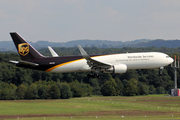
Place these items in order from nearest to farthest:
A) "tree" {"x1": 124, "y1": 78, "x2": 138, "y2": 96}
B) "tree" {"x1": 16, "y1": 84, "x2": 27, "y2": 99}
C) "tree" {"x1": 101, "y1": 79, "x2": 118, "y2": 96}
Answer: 1. "tree" {"x1": 16, "y1": 84, "x2": 27, "y2": 99}
2. "tree" {"x1": 124, "y1": 78, "x2": 138, "y2": 96}
3. "tree" {"x1": 101, "y1": 79, "x2": 118, "y2": 96}

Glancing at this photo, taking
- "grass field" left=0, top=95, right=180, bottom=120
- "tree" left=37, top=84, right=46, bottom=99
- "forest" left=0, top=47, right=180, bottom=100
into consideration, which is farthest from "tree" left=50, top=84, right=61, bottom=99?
"grass field" left=0, top=95, right=180, bottom=120

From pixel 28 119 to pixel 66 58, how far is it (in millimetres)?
27918

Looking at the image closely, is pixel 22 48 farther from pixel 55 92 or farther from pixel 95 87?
pixel 95 87

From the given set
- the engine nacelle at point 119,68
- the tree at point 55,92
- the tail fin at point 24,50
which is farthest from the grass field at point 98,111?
the tree at point 55,92

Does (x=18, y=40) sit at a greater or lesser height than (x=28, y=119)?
greater

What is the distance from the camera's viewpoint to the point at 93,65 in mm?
68375

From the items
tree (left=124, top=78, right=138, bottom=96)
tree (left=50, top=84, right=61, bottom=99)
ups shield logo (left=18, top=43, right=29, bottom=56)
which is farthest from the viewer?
tree (left=124, top=78, right=138, bottom=96)

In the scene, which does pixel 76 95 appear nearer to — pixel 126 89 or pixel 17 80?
pixel 126 89

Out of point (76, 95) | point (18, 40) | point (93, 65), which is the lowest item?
point (76, 95)

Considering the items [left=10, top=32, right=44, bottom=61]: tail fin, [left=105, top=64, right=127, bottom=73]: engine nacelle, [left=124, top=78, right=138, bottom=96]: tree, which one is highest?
[left=10, top=32, right=44, bottom=61]: tail fin

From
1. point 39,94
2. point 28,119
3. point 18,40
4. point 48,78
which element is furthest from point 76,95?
point 18,40

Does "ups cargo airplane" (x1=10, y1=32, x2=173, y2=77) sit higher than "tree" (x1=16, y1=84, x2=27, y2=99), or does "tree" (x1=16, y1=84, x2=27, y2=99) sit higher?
"ups cargo airplane" (x1=10, y1=32, x2=173, y2=77)

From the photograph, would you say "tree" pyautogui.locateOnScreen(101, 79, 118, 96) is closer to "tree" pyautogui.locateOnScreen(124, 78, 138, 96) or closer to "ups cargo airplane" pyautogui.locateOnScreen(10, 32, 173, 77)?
"tree" pyautogui.locateOnScreen(124, 78, 138, 96)

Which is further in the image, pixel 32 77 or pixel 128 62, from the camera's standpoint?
pixel 32 77
